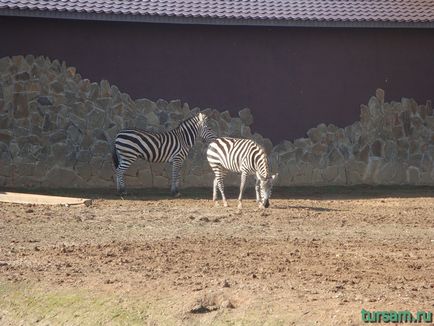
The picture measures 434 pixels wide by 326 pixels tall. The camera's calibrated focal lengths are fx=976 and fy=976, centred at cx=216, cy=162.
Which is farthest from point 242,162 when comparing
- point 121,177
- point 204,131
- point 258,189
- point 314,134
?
point 314,134

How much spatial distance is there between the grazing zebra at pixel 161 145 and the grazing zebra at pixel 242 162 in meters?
0.96

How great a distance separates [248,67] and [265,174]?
373 cm

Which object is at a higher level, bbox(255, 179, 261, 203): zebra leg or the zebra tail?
the zebra tail

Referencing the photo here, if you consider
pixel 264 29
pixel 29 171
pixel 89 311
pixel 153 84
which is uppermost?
pixel 264 29

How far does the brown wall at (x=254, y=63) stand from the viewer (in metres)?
18.2

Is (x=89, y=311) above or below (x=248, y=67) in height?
below

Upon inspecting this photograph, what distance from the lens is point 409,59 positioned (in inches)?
791

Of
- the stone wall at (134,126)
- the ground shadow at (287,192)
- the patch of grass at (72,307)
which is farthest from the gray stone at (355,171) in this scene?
the patch of grass at (72,307)

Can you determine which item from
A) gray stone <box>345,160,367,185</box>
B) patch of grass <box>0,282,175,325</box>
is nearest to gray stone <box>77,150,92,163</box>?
gray stone <box>345,160,367,185</box>

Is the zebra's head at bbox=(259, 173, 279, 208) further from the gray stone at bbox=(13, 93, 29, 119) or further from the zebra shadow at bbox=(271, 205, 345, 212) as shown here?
the gray stone at bbox=(13, 93, 29, 119)

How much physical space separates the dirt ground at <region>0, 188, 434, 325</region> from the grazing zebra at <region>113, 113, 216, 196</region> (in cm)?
159

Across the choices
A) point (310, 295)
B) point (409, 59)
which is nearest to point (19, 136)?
point (409, 59)

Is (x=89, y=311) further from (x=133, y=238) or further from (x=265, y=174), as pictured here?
(x=265, y=174)

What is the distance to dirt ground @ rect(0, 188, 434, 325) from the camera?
8852 millimetres
